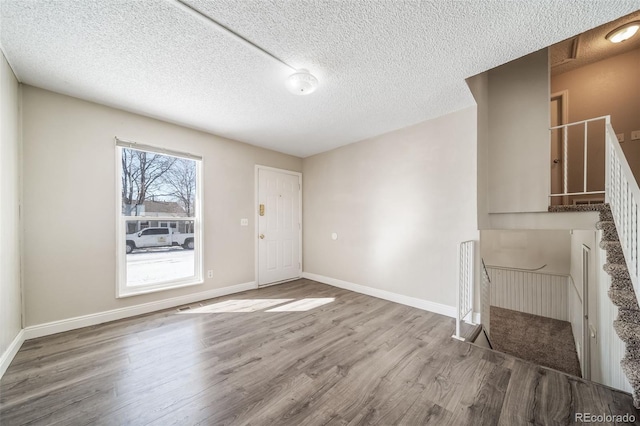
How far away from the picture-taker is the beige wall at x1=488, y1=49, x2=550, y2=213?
2777mm

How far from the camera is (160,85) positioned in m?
2.39

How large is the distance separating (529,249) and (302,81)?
4.93 m

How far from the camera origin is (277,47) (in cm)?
187

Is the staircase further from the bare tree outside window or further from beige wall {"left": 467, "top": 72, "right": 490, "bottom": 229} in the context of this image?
the bare tree outside window

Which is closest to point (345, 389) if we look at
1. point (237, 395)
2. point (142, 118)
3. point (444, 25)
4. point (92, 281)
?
point (237, 395)

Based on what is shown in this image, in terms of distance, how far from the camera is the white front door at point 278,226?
438cm

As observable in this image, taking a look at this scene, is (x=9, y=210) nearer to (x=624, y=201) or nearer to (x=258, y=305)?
(x=258, y=305)

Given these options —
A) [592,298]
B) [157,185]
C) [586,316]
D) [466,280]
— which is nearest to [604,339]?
[592,298]

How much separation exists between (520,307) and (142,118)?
7.00 meters

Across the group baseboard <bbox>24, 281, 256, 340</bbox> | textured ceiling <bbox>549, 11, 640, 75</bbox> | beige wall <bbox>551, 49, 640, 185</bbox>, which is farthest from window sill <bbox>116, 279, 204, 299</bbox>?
beige wall <bbox>551, 49, 640, 185</bbox>

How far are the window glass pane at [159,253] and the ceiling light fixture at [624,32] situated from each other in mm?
6013

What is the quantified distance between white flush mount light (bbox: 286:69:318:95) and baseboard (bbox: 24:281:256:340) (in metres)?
3.15

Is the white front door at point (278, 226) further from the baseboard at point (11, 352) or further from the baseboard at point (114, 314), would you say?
the baseboard at point (11, 352)

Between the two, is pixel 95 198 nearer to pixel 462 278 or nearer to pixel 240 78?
pixel 240 78
